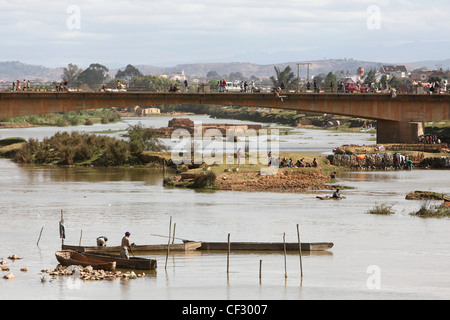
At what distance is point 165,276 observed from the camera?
136 feet

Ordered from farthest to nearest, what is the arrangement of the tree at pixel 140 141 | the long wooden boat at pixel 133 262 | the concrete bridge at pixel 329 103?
the tree at pixel 140 141, the concrete bridge at pixel 329 103, the long wooden boat at pixel 133 262

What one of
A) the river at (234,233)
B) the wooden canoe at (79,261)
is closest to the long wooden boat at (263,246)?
the river at (234,233)

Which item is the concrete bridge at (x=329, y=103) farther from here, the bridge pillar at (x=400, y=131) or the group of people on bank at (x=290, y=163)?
the group of people on bank at (x=290, y=163)

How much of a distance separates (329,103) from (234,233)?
3988cm

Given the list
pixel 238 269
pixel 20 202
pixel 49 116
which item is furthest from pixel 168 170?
pixel 49 116

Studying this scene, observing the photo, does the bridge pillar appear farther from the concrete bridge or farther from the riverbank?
the riverbank

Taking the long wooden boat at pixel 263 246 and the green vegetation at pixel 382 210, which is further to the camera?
the green vegetation at pixel 382 210

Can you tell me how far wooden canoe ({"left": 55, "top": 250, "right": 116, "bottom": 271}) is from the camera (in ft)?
138

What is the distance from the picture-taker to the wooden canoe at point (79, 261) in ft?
138

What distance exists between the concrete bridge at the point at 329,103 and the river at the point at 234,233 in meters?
7.63

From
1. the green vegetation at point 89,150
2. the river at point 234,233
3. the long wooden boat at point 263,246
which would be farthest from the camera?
the green vegetation at point 89,150

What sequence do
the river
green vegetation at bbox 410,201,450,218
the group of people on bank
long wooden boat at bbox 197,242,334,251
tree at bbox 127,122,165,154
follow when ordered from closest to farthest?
the river, long wooden boat at bbox 197,242,334,251, green vegetation at bbox 410,201,450,218, the group of people on bank, tree at bbox 127,122,165,154

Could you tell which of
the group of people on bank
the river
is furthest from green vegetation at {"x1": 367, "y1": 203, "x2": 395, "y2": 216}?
the group of people on bank
